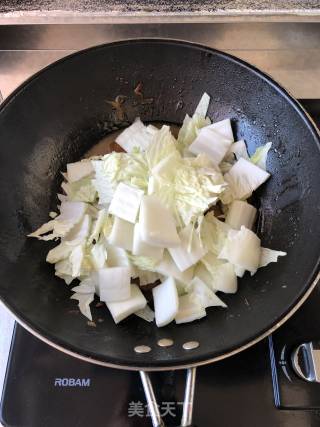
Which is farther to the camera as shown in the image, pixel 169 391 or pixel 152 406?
pixel 169 391

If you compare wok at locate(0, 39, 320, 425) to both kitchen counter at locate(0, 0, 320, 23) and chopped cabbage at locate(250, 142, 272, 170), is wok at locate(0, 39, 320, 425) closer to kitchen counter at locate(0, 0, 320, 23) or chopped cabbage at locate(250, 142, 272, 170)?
chopped cabbage at locate(250, 142, 272, 170)

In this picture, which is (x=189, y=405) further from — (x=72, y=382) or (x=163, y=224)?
(x=163, y=224)

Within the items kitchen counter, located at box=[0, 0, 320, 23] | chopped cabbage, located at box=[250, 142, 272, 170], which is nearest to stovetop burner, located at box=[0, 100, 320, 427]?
chopped cabbage, located at box=[250, 142, 272, 170]

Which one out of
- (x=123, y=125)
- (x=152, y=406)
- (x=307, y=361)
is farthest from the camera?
(x=123, y=125)

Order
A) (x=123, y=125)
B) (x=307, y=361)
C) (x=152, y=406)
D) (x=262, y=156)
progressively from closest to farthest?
(x=152, y=406) → (x=307, y=361) → (x=262, y=156) → (x=123, y=125)

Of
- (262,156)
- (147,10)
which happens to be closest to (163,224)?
(262,156)

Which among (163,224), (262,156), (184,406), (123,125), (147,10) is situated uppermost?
(147,10)

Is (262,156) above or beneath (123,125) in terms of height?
beneath

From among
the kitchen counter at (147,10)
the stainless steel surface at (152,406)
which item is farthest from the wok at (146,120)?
the kitchen counter at (147,10)
